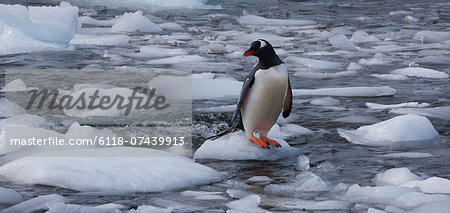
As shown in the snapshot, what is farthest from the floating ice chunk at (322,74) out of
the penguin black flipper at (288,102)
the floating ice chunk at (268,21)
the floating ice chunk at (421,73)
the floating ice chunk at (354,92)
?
the floating ice chunk at (268,21)

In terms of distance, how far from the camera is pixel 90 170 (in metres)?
3.13

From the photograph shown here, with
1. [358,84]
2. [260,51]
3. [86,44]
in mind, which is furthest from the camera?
[86,44]


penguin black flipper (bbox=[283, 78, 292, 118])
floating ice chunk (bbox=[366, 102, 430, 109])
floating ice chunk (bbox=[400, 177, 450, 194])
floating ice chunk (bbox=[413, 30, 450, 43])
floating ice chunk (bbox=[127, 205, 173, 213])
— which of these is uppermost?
penguin black flipper (bbox=[283, 78, 292, 118])

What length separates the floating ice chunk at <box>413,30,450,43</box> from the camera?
867 cm

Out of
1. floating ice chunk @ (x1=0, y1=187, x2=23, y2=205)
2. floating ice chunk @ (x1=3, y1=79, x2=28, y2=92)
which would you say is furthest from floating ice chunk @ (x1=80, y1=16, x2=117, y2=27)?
floating ice chunk @ (x1=0, y1=187, x2=23, y2=205)

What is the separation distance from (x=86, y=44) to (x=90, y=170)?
5.25m

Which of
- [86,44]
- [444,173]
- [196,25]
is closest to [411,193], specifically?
[444,173]

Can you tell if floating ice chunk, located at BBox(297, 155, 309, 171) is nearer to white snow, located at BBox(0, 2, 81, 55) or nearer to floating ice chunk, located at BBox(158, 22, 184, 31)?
white snow, located at BBox(0, 2, 81, 55)

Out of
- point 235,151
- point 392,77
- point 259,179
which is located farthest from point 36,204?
point 392,77

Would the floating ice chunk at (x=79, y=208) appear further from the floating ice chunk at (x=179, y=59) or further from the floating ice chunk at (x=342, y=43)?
the floating ice chunk at (x=342, y=43)

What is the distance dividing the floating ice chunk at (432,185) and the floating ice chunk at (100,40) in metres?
5.69

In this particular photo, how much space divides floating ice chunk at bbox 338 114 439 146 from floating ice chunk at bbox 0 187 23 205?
1985 mm

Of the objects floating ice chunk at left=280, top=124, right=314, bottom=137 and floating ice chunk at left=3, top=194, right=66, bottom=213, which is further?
floating ice chunk at left=280, top=124, right=314, bottom=137

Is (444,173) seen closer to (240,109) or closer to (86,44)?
(240,109)
